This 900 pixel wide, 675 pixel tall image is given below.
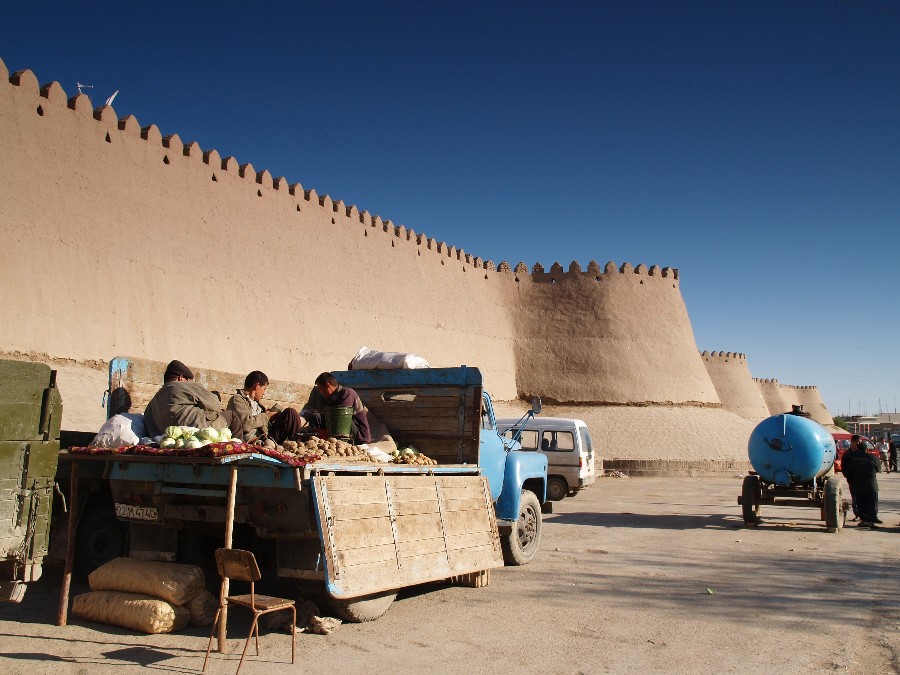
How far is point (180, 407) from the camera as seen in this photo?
660 cm

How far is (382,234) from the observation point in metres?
31.2

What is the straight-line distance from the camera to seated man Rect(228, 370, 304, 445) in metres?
7.30

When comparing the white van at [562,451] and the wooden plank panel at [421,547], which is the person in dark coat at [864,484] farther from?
the wooden plank panel at [421,547]

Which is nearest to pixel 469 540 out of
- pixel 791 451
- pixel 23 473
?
pixel 23 473

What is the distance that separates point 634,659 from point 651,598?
206 cm

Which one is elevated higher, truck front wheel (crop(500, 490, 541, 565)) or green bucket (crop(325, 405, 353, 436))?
green bucket (crop(325, 405, 353, 436))

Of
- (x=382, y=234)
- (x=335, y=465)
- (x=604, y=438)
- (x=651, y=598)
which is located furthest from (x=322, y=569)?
Result: (x=604, y=438)

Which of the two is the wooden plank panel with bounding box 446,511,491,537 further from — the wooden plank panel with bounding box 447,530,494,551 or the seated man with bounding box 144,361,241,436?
the seated man with bounding box 144,361,241,436

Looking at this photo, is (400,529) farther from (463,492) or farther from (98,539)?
(98,539)

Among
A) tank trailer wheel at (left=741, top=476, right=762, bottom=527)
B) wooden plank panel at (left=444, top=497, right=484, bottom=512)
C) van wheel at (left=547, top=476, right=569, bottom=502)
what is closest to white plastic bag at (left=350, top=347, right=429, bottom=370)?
wooden plank panel at (left=444, top=497, right=484, bottom=512)

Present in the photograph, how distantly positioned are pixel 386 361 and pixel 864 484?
9.89 metres

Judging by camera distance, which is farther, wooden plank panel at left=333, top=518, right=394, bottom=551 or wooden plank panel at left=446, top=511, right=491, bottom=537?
wooden plank panel at left=446, top=511, right=491, bottom=537

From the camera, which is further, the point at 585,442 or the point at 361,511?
the point at 585,442

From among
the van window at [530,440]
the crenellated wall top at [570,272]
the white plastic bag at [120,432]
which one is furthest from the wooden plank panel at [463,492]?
the crenellated wall top at [570,272]
